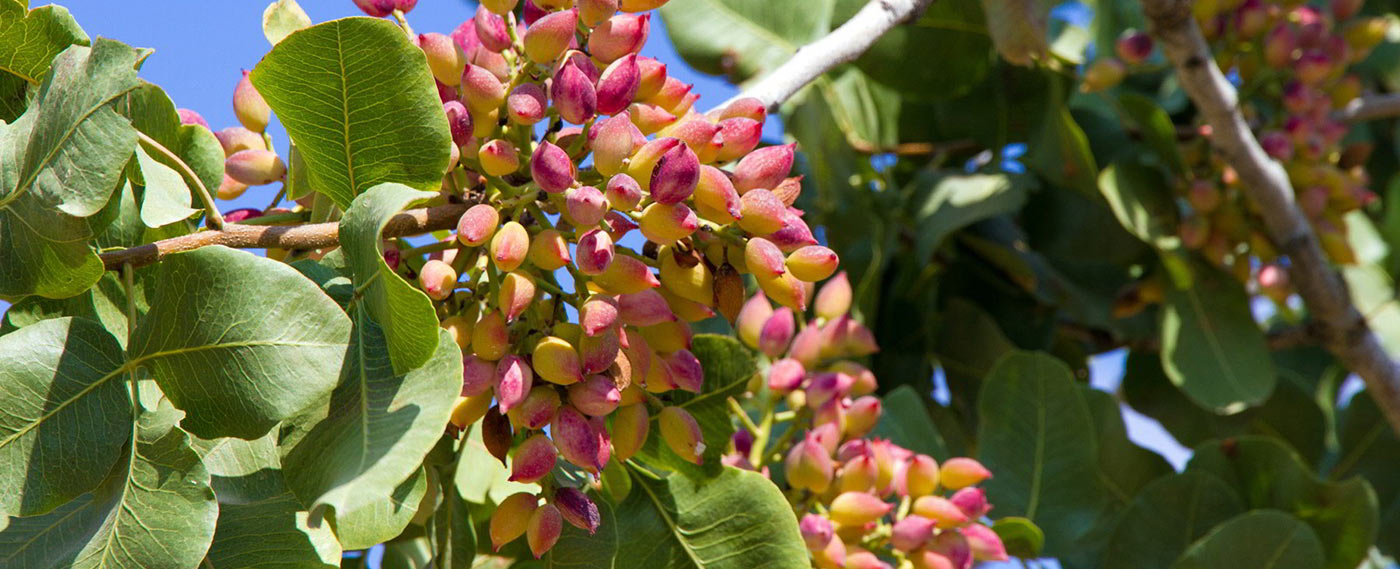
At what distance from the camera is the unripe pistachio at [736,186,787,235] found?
724 mm

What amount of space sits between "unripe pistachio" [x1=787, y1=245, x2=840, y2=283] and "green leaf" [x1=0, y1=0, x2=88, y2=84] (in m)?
0.44

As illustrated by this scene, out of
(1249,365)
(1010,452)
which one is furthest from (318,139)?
(1249,365)

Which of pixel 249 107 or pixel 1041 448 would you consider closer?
pixel 249 107

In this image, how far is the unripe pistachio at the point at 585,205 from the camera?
699mm

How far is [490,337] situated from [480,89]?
0.51 feet

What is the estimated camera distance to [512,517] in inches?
31.7

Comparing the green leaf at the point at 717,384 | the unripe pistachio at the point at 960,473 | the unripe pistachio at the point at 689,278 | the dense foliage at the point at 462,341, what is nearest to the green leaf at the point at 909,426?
the dense foliage at the point at 462,341

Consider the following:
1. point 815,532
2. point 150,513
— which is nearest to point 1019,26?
point 815,532

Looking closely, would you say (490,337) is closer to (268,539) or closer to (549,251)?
(549,251)

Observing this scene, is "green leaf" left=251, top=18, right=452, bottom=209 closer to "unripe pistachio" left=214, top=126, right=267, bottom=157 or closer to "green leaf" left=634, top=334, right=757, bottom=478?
"unripe pistachio" left=214, top=126, right=267, bottom=157

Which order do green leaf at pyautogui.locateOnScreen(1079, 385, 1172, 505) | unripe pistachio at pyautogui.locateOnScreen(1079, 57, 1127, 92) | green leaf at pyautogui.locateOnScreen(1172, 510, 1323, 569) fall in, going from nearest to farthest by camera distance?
green leaf at pyautogui.locateOnScreen(1172, 510, 1323, 569) < green leaf at pyautogui.locateOnScreen(1079, 385, 1172, 505) < unripe pistachio at pyautogui.locateOnScreen(1079, 57, 1127, 92)

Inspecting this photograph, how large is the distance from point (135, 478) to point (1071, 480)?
1.03m

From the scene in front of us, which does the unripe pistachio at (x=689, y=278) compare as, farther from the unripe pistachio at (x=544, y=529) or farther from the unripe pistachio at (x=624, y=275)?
the unripe pistachio at (x=544, y=529)

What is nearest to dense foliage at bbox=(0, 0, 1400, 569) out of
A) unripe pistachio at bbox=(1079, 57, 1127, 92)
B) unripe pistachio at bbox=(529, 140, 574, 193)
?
unripe pistachio at bbox=(529, 140, 574, 193)
